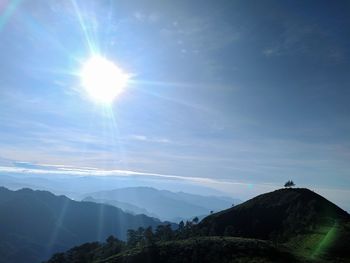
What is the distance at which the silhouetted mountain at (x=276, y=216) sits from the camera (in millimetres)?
158050

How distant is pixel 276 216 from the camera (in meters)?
181

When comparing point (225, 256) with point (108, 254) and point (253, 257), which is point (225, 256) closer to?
point (253, 257)

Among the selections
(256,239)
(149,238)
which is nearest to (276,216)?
(256,239)

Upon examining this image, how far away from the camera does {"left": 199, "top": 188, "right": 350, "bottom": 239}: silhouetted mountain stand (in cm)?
15805

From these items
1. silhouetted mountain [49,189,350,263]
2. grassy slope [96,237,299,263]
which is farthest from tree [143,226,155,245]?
grassy slope [96,237,299,263]

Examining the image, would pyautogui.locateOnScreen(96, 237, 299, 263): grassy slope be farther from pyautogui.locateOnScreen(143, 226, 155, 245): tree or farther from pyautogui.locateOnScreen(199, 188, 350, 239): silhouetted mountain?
pyautogui.locateOnScreen(199, 188, 350, 239): silhouetted mountain

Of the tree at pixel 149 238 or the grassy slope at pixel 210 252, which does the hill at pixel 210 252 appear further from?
the tree at pixel 149 238

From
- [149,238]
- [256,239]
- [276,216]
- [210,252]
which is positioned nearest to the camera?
[210,252]

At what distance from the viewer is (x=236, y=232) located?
169500 mm

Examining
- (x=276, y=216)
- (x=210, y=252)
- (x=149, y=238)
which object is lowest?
(x=210, y=252)

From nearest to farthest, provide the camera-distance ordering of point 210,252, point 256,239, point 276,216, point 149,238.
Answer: point 210,252, point 256,239, point 149,238, point 276,216

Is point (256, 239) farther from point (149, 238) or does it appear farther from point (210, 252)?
point (149, 238)

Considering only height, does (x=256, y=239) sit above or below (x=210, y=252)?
above

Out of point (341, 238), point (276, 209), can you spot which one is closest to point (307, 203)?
point (276, 209)
